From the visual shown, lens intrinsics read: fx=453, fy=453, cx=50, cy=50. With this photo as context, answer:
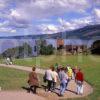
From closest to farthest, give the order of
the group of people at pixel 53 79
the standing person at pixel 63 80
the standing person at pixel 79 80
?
the group of people at pixel 53 79, the standing person at pixel 63 80, the standing person at pixel 79 80

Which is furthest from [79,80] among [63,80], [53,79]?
[53,79]

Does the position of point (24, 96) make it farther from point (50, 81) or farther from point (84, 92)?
point (84, 92)

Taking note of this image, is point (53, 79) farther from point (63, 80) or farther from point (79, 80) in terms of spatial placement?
point (79, 80)

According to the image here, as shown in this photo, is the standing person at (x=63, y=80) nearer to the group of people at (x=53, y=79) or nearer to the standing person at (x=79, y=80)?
the group of people at (x=53, y=79)

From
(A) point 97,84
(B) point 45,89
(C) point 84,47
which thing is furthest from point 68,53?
(B) point 45,89

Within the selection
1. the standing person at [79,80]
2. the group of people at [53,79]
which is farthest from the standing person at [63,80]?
the standing person at [79,80]

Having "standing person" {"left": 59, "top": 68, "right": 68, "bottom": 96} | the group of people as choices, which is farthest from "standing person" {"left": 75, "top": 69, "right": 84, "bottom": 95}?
"standing person" {"left": 59, "top": 68, "right": 68, "bottom": 96}

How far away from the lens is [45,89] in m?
26.5

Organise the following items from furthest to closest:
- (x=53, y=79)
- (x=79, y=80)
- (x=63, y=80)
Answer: (x=79, y=80) → (x=53, y=79) → (x=63, y=80)

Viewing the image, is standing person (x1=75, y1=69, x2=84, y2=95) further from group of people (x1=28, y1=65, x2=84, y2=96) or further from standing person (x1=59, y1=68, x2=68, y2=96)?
standing person (x1=59, y1=68, x2=68, y2=96)

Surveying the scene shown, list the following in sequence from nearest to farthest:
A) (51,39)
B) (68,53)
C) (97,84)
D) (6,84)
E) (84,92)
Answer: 1. (84,92)
2. (6,84)
3. (97,84)
4. (51,39)
5. (68,53)

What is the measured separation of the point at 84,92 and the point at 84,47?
65.9 meters

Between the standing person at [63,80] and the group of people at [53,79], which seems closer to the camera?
the group of people at [53,79]

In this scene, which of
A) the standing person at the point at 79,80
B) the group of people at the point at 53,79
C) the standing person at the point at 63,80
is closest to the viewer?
the group of people at the point at 53,79
